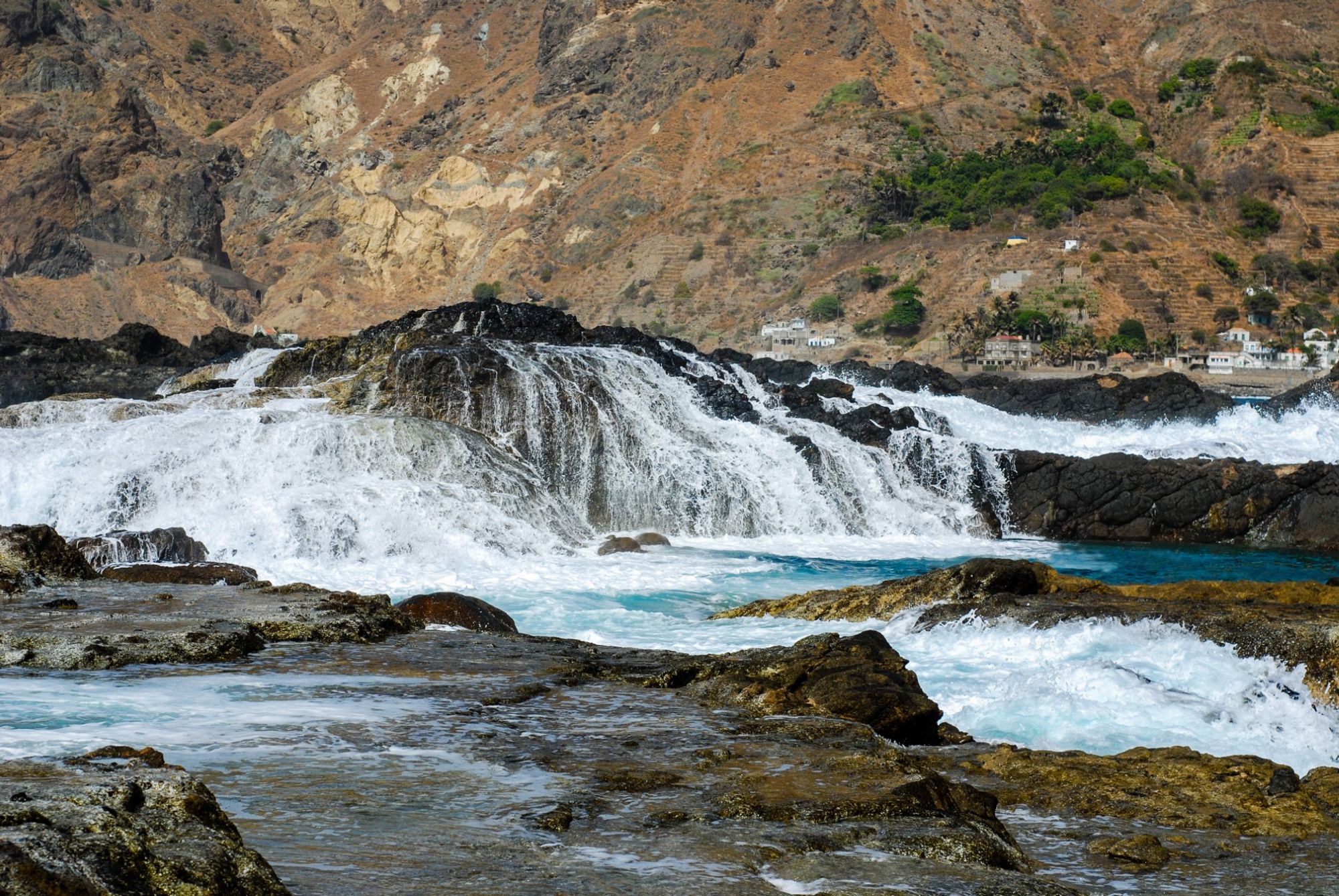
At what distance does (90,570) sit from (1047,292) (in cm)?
8474

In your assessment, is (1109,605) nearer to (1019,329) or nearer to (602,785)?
(602,785)

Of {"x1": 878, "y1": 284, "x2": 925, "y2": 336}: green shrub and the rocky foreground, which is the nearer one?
the rocky foreground

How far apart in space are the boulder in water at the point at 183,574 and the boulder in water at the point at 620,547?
8.97 m

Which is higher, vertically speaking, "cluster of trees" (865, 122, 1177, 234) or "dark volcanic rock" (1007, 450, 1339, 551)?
"cluster of trees" (865, 122, 1177, 234)

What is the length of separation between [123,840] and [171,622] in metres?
7.79

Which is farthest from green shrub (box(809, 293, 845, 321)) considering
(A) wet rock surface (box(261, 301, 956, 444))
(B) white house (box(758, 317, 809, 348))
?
(A) wet rock surface (box(261, 301, 956, 444))

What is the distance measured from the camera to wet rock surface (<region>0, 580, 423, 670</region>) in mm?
10344

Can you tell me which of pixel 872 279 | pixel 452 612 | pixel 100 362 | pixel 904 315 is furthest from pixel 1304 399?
pixel 872 279

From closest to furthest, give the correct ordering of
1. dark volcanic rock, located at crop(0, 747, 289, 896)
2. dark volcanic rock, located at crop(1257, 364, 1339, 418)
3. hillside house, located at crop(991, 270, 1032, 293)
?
dark volcanic rock, located at crop(0, 747, 289, 896)
dark volcanic rock, located at crop(1257, 364, 1339, 418)
hillside house, located at crop(991, 270, 1032, 293)

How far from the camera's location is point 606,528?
28.2 metres

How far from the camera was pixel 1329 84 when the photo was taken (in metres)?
125

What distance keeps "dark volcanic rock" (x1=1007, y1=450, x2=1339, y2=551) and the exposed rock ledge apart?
1455 cm

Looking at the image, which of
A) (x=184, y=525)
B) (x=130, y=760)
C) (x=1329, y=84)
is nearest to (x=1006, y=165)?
(x=1329, y=84)

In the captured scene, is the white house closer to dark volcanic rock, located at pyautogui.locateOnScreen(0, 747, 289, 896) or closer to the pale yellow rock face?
the pale yellow rock face
